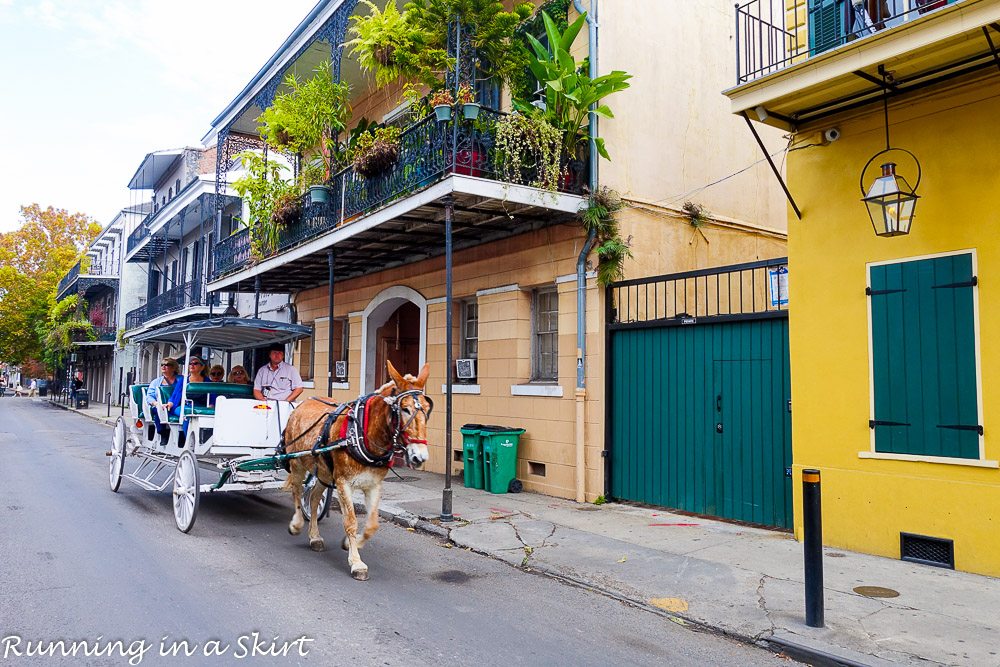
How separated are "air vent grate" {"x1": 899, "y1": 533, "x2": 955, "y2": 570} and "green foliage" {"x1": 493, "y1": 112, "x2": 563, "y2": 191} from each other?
592cm

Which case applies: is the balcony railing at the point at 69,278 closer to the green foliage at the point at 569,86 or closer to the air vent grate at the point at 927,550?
the green foliage at the point at 569,86

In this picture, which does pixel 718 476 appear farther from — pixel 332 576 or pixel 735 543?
pixel 332 576

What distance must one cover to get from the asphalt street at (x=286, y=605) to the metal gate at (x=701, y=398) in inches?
125

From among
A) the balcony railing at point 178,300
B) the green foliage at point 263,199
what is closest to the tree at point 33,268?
the balcony railing at point 178,300

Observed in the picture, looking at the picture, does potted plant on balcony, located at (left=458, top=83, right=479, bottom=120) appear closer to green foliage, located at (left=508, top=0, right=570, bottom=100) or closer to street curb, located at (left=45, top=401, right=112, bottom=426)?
green foliage, located at (left=508, top=0, right=570, bottom=100)

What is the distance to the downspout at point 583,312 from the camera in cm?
998

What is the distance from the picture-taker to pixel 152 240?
29.4 metres

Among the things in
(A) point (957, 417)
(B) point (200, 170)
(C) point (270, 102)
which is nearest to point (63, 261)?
(B) point (200, 170)

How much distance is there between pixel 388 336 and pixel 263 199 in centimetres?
399

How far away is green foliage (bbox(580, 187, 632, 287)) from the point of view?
984 centimetres

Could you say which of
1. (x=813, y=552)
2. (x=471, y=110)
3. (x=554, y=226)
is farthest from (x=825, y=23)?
(x=813, y=552)

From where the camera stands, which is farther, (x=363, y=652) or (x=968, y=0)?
(x=968, y=0)

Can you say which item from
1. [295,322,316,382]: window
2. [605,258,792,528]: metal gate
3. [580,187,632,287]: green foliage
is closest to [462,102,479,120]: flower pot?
[580,187,632,287]: green foliage

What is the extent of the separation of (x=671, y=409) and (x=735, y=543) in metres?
2.19
